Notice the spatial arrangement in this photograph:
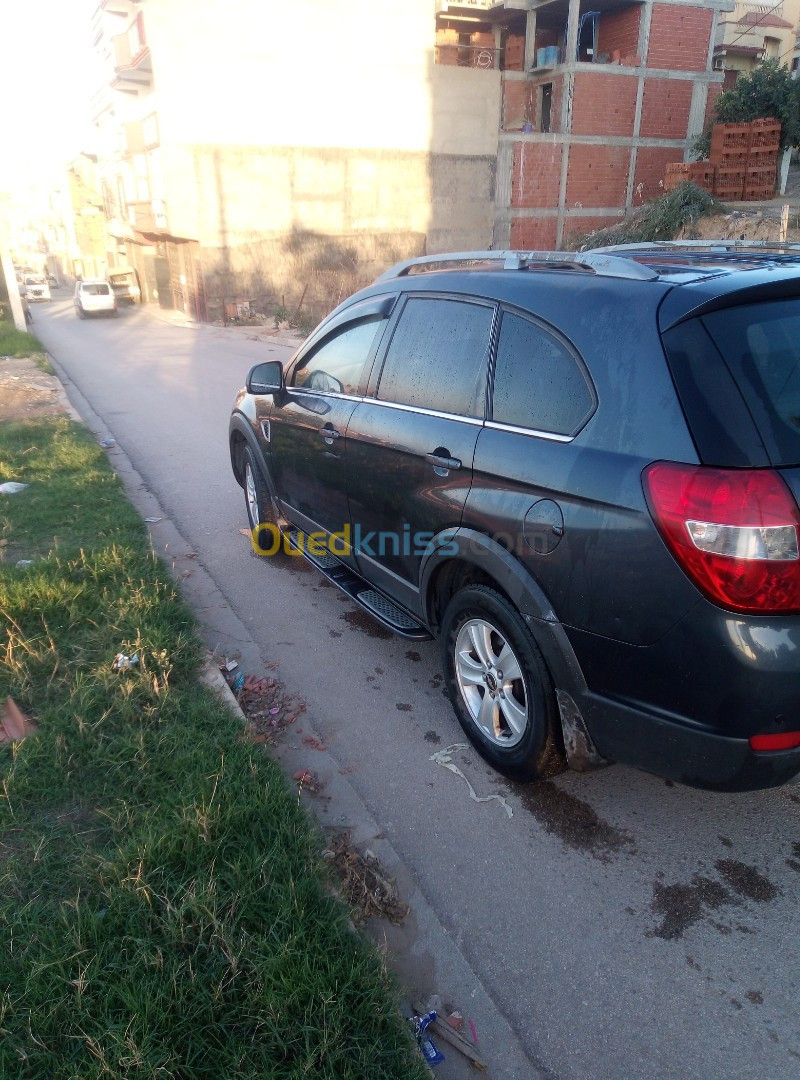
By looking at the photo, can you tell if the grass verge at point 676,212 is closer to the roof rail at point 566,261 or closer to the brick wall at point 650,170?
the brick wall at point 650,170

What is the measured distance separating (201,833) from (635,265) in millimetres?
2439

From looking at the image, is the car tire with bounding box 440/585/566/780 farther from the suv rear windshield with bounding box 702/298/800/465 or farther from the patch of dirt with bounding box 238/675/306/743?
the suv rear windshield with bounding box 702/298/800/465

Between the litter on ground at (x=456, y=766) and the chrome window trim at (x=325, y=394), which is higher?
the chrome window trim at (x=325, y=394)

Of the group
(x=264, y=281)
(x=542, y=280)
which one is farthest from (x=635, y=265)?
(x=264, y=281)

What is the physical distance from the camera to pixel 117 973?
6.97 ft

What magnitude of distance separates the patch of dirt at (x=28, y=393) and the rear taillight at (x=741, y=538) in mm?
10075

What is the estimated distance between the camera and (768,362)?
2.28 metres

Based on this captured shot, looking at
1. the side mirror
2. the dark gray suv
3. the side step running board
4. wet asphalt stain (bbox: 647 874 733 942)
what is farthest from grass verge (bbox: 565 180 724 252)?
wet asphalt stain (bbox: 647 874 733 942)

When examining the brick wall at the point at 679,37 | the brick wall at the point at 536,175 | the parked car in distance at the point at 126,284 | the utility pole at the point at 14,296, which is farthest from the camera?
the parked car in distance at the point at 126,284

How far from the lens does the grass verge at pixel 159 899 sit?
6.38 feet

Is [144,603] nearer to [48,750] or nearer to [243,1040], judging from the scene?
[48,750]

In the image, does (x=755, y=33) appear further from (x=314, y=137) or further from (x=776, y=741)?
(x=776, y=741)

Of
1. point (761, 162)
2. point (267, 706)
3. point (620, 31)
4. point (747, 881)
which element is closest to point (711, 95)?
point (620, 31)

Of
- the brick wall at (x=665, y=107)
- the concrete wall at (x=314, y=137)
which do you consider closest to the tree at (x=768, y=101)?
the brick wall at (x=665, y=107)
